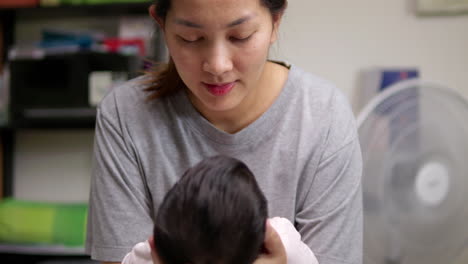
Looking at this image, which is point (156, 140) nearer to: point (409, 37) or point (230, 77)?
point (230, 77)

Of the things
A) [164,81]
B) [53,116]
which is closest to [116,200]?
[164,81]

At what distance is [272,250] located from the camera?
A: 58 cm

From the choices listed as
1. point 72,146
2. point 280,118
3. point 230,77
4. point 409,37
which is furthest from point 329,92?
point 72,146

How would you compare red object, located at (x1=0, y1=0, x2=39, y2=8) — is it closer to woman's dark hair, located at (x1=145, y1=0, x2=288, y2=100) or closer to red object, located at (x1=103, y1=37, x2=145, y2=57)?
red object, located at (x1=103, y1=37, x2=145, y2=57)

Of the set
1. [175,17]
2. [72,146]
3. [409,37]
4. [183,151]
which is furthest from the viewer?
[72,146]

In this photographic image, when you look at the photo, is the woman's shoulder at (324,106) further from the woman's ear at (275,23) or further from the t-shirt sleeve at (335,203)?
the woman's ear at (275,23)

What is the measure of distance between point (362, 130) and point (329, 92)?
534mm

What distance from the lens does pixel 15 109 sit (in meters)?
1.94

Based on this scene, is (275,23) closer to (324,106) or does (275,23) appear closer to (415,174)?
(324,106)

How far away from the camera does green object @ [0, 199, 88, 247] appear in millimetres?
1869

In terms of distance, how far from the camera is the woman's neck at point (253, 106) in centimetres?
87

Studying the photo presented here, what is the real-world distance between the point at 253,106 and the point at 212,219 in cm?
40

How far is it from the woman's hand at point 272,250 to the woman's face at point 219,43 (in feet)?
0.77

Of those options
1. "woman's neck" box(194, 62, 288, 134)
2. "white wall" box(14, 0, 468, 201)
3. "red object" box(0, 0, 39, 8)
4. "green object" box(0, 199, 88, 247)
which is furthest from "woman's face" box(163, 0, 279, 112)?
"red object" box(0, 0, 39, 8)
